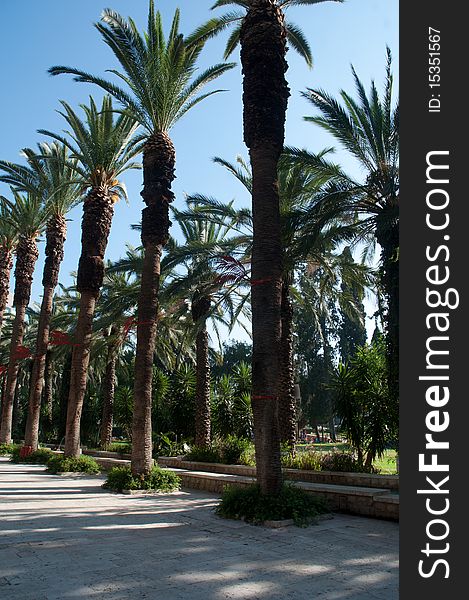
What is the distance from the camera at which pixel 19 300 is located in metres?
27.9

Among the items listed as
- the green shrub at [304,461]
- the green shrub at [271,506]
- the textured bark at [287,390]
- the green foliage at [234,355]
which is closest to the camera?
the green shrub at [271,506]

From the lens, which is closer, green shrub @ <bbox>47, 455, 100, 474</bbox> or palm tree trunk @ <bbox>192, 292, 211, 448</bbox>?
green shrub @ <bbox>47, 455, 100, 474</bbox>

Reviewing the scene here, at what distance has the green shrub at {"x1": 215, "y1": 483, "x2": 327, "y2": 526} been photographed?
29.2 ft

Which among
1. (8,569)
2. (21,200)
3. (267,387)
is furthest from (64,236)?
(8,569)

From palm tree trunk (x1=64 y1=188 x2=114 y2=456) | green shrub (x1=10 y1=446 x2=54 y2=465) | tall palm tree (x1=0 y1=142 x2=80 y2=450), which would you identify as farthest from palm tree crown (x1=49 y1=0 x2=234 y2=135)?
green shrub (x1=10 y1=446 x2=54 y2=465)

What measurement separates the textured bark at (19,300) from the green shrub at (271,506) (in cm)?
2042

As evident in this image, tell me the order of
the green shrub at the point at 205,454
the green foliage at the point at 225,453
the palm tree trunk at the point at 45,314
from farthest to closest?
the palm tree trunk at the point at 45,314 → the green shrub at the point at 205,454 → the green foliage at the point at 225,453

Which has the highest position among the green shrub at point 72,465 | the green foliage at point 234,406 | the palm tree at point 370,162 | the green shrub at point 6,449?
the palm tree at point 370,162

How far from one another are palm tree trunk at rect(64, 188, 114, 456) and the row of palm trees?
1.6 inches

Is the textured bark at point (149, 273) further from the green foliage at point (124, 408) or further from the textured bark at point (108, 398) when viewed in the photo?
the green foliage at point (124, 408)

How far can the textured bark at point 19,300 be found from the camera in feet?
88.5

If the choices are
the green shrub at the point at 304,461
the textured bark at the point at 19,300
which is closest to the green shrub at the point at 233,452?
the green shrub at the point at 304,461

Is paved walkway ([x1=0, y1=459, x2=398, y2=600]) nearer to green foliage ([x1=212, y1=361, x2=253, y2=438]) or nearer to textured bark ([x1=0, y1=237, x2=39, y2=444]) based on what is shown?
green foliage ([x1=212, y1=361, x2=253, y2=438])

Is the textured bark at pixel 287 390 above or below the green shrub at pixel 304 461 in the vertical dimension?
above
